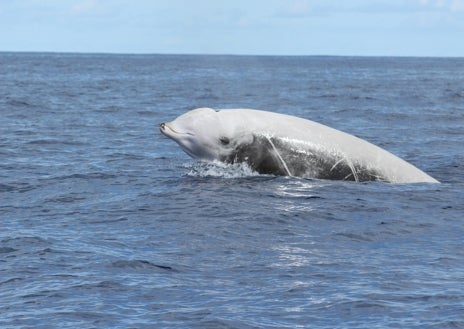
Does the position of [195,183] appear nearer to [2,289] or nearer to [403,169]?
[403,169]

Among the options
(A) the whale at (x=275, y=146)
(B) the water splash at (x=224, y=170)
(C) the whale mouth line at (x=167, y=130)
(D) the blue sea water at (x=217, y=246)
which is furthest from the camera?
(B) the water splash at (x=224, y=170)

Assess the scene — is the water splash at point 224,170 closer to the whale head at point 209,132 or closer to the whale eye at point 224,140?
the whale head at point 209,132

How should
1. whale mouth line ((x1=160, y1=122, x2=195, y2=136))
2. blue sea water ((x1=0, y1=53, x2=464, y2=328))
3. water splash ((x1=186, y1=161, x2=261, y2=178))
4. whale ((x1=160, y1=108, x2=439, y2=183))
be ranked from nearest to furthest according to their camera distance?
blue sea water ((x1=0, y1=53, x2=464, y2=328))
whale mouth line ((x1=160, y1=122, x2=195, y2=136))
whale ((x1=160, y1=108, x2=439, y2=183))
water splash ((x1=186, y1=161, x2=261, y2=178))

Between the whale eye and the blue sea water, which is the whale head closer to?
the whale eye

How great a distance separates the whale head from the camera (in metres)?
21.2

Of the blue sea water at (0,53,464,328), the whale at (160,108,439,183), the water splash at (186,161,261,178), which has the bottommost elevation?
the blue sea water at (0,53,464,328)

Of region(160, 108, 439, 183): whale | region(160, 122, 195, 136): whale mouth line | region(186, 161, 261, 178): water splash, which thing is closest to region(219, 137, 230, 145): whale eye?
region(160, 108, 439, 183): whale

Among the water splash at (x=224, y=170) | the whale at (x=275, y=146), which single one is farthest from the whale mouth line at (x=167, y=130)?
the water splash at (x=224, y=170)

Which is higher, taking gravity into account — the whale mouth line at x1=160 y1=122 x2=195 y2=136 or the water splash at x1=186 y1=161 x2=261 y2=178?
the whale mouth line at x1=160 y1=122 x2=195 y2=136

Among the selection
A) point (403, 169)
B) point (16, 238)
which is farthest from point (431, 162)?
point (16, 238)

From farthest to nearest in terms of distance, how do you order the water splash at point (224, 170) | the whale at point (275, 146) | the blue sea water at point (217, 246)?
the water splash at point (224, 170) → the whale at point (275, 146) → the blue sea water at point (217, 246)

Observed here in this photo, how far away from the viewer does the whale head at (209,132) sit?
2122 centimetres

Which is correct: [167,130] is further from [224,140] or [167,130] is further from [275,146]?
[275,146]

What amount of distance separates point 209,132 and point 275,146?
4.94ft
